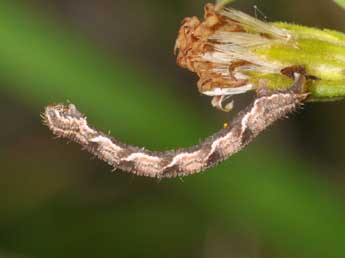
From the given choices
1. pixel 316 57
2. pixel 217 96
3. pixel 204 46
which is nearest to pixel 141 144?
pixel 217 96

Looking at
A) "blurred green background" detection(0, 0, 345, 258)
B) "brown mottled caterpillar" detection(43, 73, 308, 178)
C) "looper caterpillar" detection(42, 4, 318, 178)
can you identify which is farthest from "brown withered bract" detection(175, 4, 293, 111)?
"blurred green background" detection(0, 0, 345, 258)

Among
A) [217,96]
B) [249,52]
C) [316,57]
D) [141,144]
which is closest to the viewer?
[316,57]

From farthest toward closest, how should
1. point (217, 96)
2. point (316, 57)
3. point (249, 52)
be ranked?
point (217, 96), point (249, 52), point (316, 57)

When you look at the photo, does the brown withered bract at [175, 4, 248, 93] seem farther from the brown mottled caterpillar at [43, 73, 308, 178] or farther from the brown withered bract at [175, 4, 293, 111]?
the brown mottled caterpillar at [43, 73, 308, 178]

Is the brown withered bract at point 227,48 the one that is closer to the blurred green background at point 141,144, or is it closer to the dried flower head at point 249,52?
the dried flower head at point 249,52

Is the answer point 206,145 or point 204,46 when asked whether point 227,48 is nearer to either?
point 204,46
